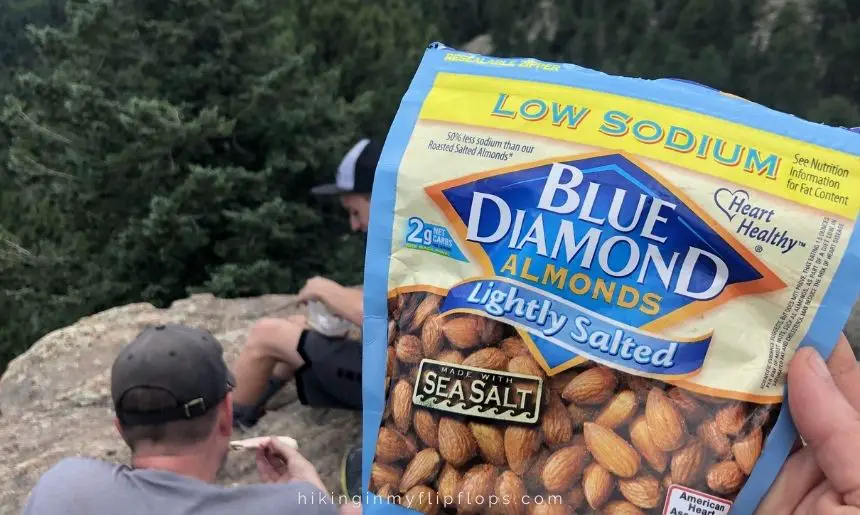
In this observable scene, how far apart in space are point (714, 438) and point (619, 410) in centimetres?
12

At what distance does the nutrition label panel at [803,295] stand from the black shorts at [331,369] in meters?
1.22

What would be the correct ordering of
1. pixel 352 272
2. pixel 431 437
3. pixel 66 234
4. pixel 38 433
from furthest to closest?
pixel 66 234
pixel 352 272
pixel 38 433
pixel 431 437

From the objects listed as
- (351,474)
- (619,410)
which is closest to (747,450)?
(619,410)

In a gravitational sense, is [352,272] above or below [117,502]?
below

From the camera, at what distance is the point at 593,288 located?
3.18ft

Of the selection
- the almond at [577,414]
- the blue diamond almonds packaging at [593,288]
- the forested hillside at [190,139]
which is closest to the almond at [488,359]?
the blue diamond almonds packaging at [593,288]

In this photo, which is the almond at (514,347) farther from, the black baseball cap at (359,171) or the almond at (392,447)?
the black baseball cap at (359,171)

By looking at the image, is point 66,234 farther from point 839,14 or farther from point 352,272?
point 839,14

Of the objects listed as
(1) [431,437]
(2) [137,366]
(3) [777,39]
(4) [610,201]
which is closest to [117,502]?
(2) [137,366]

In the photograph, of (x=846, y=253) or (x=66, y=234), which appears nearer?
(x=846, y=253)

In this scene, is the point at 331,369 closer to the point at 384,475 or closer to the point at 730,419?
the point at 384,475

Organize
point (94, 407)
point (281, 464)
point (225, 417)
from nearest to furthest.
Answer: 1. point (225, 417)
2. point (281, 464)
3. point (94, 407)

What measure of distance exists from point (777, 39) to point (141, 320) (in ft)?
34.0

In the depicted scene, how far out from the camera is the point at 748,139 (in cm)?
93
